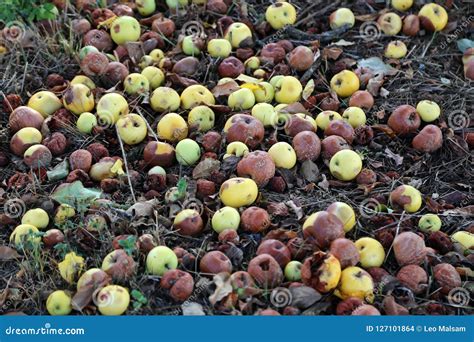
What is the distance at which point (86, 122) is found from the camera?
4840 millimetres

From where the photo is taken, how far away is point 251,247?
4.02m

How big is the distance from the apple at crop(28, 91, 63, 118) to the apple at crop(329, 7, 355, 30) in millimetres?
2019

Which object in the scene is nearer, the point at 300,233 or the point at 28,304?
the point at 28,304

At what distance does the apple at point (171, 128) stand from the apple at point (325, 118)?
811 millimetres

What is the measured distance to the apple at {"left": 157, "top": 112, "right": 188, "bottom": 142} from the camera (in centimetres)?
474

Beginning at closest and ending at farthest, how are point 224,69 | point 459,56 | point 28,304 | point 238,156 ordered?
point 28,304, point 238,156, point 224,69, point 459,56

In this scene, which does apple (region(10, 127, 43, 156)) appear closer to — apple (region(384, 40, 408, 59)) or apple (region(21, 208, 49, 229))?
apple (region(21, 208, 49, 229))

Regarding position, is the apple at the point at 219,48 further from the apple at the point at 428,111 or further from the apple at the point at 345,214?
the apple at the point at 345,214

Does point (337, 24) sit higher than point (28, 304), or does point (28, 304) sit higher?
point (337, 24)

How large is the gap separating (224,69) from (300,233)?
1571mm

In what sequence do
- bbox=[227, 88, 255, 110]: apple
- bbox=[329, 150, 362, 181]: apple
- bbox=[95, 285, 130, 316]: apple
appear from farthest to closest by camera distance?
bbox=[227, 88, 255, 110]: apple
bbox=[329, 150, 362, 181]: apple
bbox=[95, 285, 130, 316]: apple

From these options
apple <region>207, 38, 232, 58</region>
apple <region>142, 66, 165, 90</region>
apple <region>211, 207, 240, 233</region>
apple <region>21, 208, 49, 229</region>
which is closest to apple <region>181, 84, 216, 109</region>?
apple <region>142, 66, 165, 90</region>

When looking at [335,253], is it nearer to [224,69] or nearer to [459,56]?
[224,69]

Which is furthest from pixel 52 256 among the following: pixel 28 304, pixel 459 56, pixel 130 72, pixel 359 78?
pixel 459 56
